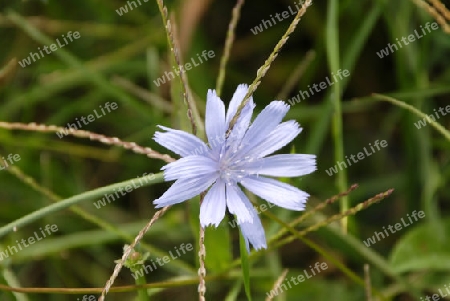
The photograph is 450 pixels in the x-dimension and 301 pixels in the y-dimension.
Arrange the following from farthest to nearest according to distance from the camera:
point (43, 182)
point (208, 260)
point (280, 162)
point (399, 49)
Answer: point (43, 182) < point (399, 49) < point (208, 260) < point (280, 162)

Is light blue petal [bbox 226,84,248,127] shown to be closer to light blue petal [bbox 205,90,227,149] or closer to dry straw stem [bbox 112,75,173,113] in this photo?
light blue petal [bbox 205,90,227,149]

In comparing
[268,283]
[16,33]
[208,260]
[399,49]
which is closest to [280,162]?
[208,260]

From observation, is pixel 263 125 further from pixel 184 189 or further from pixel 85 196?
pixel 85 196

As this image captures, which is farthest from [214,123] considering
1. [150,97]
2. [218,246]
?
[150,97]

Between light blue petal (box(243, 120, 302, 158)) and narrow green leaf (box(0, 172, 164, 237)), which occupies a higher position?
narrow green leaf (box(0, 172, 164, 237))

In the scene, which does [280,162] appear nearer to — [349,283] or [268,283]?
[268,283]

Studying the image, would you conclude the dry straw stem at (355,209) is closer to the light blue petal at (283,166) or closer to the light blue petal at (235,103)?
the light blue petal at (283,166)

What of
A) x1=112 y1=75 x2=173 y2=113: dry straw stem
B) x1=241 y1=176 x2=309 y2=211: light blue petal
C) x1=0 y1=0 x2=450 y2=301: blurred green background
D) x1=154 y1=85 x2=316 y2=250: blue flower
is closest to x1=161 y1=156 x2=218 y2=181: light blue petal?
x1=154 y1=85 x2=316 y2=250: blue flower

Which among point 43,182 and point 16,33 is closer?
point 43,182
